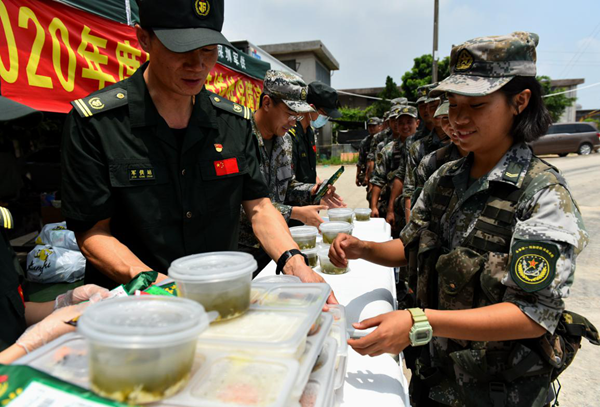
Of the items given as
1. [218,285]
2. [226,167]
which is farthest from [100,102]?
[218,285]

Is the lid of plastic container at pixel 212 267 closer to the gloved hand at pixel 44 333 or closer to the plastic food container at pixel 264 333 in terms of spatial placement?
the plastic food container at pixel 264 333

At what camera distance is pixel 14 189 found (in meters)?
5.06

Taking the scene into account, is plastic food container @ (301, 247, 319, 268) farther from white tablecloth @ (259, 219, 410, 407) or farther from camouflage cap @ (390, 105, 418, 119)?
camouflage cap @ (390, 105, 418, 119)

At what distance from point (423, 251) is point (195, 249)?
102 centimetres

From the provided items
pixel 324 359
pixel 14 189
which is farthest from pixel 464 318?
pixel 14 189

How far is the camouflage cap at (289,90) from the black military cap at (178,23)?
1.43 metres

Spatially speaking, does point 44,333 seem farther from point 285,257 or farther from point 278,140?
point 278,140

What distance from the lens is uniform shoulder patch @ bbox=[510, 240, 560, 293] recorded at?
1210mm

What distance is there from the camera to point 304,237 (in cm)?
244

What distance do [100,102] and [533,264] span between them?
174 cm

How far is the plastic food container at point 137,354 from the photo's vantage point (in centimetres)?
60

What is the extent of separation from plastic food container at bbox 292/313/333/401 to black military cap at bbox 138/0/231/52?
1.08 meters

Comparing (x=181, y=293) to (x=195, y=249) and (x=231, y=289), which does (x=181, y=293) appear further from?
(x=195, y=249)

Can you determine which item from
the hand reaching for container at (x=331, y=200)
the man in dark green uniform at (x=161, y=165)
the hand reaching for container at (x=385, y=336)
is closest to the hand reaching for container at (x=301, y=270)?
the man in dark green uniform at (x=161, y=165)
